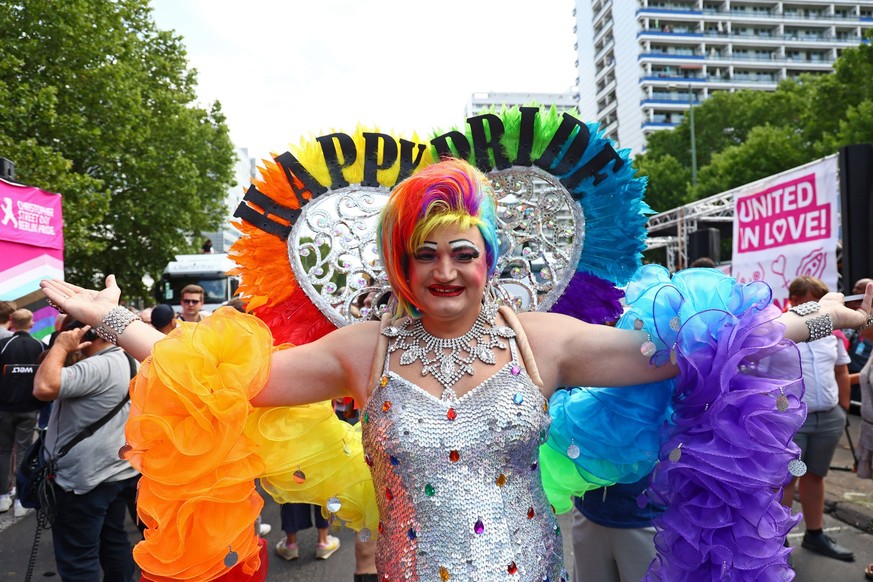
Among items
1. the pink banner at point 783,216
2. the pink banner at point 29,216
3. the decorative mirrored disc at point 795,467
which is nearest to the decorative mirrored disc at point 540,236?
the decorative mirrored disc at point 795,467

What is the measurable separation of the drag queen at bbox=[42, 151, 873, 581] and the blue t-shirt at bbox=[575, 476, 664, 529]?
0.38 metres

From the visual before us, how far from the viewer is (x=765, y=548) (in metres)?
1.69

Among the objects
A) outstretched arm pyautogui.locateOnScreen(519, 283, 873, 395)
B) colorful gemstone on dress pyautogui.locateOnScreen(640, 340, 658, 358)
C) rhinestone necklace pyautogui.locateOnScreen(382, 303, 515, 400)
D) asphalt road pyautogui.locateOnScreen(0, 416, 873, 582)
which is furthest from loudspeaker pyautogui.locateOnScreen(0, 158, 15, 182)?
colorful gemstone on dress pyautogui.locateOnScreen(640, 340, 658, 358)

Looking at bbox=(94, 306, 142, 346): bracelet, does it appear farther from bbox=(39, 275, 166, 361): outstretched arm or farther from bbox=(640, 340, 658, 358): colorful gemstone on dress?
bbox=(640, 340, 658, 358): colorful gemstone on dress

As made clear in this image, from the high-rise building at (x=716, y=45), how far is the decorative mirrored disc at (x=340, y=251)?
212ft

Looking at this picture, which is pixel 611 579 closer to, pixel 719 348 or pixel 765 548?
pixel 765 548

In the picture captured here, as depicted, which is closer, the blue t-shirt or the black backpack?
the blue t-shirt

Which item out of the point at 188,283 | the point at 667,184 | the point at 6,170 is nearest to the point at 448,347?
the point at 6,170

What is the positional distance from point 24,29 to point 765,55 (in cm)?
6833

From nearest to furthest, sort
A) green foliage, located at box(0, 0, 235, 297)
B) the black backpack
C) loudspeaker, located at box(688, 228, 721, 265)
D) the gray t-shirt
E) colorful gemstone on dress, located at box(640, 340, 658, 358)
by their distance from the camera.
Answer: colorful gemstone on dress, located at box(640, 340, 658, 358) → the gray t-shirt → the black backpack → loudspeaker, located at box(688, 228, 721, 265) → green foliage, located at box(0, 0, 235, 297)

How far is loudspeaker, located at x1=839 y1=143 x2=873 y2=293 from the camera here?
18.5 feet

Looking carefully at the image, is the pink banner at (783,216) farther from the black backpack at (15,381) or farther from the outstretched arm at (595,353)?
the black backpack at (15,381)

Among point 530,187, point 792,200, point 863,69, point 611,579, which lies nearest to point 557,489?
point 611,579

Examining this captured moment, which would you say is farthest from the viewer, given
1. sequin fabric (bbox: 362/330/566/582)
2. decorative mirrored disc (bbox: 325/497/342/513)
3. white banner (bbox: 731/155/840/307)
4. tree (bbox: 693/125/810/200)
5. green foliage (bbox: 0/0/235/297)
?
tree (bbox: 693/125/810/200)
